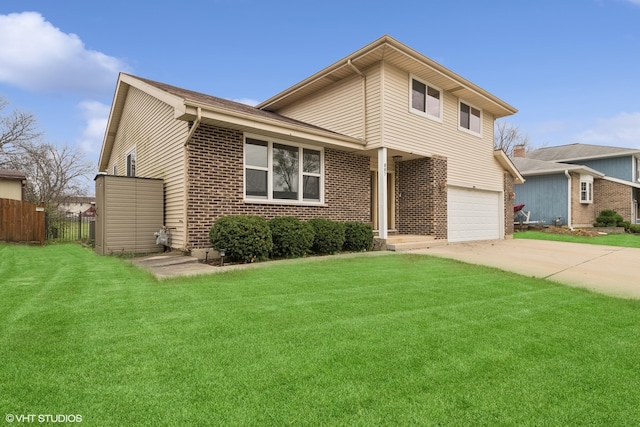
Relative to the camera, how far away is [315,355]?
2.87m

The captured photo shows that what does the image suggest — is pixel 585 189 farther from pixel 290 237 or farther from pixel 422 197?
pixel 290 237

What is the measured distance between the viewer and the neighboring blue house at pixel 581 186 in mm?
21570

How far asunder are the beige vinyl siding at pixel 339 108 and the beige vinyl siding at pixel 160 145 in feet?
17.5

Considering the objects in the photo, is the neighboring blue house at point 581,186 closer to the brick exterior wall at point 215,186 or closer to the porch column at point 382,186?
the porch column at point 382,186

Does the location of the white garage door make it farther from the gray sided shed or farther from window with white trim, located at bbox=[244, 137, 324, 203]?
the gray sided shed

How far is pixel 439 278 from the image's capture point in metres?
6.15

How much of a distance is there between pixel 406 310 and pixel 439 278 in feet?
7.25

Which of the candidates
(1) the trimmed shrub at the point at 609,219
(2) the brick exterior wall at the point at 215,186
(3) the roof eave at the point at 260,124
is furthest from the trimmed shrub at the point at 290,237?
(1) the trimmed shrub at the point at 609,219

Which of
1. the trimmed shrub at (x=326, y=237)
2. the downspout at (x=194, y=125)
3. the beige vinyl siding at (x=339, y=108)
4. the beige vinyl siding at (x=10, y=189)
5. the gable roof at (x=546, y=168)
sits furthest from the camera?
Result: the gable roof at (x=546, y=168)

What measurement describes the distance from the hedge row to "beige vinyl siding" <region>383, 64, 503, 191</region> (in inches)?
123

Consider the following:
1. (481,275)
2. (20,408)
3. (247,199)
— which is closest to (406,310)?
(481,275)

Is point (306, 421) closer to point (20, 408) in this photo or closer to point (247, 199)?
point (20, 408)

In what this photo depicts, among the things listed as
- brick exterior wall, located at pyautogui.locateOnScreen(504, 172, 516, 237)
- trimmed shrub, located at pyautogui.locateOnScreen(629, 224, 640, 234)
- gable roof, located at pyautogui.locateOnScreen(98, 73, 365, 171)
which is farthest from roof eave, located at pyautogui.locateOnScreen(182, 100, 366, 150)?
trimmed shrub, located at pyautogui.locateOnScreen(629, 224, 640, 234)

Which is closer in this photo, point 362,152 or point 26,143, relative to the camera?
point 362,152
